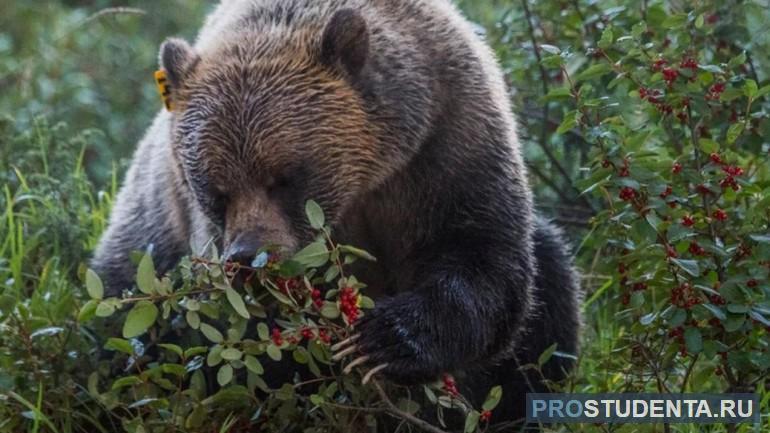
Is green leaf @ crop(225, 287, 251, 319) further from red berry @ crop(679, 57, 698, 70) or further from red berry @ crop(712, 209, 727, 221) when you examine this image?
red berry @ crop(679, 57, 698, 70)

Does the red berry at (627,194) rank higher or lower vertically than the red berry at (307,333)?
higher

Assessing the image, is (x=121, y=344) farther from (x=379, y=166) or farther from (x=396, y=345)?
(x=379, y=166)

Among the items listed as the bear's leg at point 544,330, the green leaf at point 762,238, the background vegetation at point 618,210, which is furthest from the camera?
the bear's leg at point 544,330

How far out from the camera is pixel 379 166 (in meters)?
5.40

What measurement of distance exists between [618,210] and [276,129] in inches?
47.1

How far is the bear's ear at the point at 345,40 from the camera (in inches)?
209

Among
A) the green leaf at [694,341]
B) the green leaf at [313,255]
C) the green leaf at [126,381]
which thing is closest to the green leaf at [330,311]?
the green leaf at [313,255]

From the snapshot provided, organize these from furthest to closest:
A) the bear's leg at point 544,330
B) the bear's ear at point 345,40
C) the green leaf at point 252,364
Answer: the bear's leg at point 544,330
the bear's ear at point 345,40
the green leaf at point 252,364

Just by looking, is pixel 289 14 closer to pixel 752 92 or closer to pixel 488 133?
pixel 488 133

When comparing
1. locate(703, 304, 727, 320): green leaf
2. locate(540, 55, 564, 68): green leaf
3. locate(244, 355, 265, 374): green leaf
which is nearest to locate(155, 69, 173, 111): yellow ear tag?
locate(244, 355, 265, 374): green leaf

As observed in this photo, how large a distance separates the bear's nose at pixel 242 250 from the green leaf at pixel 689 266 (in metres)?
1.34

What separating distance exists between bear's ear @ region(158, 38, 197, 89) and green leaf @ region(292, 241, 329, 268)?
1.16 m

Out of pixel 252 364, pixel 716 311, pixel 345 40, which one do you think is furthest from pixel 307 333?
pixel 716 311

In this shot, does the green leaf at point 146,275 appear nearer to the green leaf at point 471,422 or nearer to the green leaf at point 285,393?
the green leaf at point 285,393
